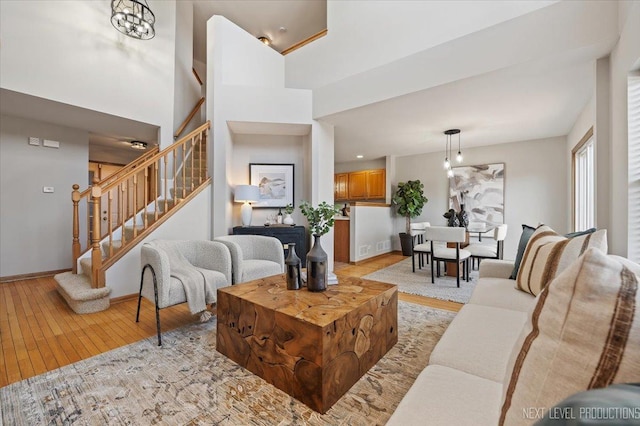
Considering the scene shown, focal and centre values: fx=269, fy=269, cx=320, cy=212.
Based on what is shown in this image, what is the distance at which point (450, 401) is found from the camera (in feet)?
2.85

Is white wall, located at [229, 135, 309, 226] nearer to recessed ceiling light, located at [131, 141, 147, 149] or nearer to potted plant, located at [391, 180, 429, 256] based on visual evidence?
recessed ceiling light, located at [131, 141, 147, 149]

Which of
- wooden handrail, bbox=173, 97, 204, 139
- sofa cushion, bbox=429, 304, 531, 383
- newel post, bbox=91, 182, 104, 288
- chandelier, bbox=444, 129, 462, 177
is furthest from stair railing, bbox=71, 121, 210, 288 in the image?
chandelier, bbox=444, 129, 462, 177

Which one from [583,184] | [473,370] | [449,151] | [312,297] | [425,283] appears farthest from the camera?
[449,151]

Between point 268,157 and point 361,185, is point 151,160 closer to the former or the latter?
point 268,157

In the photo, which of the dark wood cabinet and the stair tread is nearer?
the stair tread

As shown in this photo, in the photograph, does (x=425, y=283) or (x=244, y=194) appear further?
(x=244, y=194)

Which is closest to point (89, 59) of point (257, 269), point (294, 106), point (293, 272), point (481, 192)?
point (294, 106)

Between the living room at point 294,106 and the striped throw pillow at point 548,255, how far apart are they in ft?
2.37

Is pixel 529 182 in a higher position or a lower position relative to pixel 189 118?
lower

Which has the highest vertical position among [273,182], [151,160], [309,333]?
[151,160]

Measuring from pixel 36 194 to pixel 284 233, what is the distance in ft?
12.8

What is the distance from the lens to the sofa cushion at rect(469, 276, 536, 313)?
1695 mm

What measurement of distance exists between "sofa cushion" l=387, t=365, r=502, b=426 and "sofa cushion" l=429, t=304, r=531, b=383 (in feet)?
0.21

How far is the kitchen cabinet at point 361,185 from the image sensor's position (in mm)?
6883
